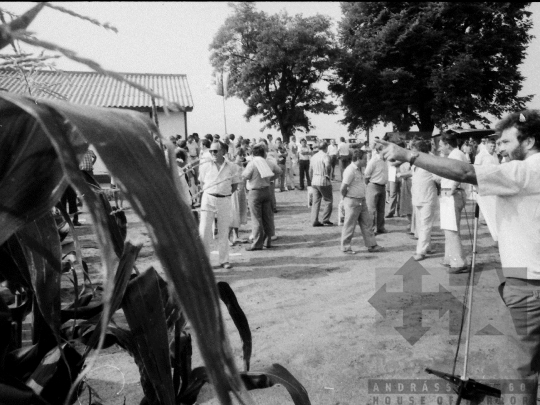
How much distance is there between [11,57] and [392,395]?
3221mm

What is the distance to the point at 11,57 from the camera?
25.2 inches

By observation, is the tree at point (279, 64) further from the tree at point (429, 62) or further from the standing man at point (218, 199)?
the standing man at point (218, 199)

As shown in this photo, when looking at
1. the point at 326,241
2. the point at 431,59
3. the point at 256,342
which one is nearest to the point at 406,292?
the point at 256,342

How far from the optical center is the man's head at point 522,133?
230 centimetres

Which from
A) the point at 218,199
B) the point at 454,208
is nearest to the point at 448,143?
the point at 454,208

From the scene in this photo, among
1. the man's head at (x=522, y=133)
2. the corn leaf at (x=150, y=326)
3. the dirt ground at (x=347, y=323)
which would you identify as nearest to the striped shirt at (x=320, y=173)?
the dirt ground at (x=347, y=323)

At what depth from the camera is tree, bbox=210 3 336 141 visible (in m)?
35.4

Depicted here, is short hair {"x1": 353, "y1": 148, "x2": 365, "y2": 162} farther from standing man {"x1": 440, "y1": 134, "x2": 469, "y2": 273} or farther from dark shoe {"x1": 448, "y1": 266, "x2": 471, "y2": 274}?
dark shoe {"x1": 448, "y1": 266, "x2": 471, "y2": 274}

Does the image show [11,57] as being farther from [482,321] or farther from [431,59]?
[431,59]

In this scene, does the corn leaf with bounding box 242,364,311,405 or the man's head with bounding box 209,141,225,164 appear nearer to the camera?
the corn leaf with bounding box 242,364,311,405

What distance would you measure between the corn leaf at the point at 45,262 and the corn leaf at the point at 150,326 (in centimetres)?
12

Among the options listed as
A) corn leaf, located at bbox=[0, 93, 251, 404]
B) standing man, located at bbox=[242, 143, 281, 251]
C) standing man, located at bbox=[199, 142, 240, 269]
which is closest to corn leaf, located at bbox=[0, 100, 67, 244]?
corn leaf, located at bbox=[0, 93, 251, 404]

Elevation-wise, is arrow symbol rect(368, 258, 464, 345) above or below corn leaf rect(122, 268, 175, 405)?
below

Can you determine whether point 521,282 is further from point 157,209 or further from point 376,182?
point 376,182
